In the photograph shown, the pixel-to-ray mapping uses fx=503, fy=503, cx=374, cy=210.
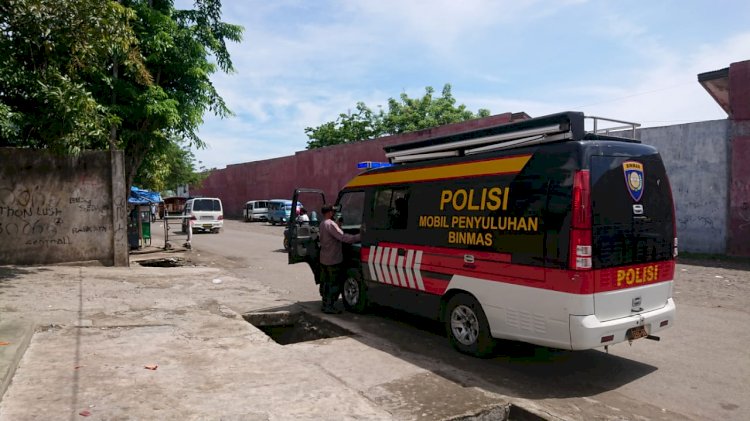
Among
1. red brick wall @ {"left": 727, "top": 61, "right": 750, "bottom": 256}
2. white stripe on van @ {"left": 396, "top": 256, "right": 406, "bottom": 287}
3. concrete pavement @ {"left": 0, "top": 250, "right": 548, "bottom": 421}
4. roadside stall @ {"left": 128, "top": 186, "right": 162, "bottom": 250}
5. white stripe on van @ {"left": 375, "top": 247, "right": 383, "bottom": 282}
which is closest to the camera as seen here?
concrete pavement @ {"left": 0, "top": 250, "right": 548, "bottom": 421}

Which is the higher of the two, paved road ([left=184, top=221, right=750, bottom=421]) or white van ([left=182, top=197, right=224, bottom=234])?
white van ([left=182, top=197, right=224, bottom=234])

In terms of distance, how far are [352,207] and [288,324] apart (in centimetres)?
209

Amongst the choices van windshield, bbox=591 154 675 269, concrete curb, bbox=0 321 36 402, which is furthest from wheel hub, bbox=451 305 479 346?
concrete curb, bbox=0 321 36 402

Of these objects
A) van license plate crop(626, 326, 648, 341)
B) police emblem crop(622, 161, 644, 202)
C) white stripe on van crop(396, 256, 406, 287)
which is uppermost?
police emblem crop(622, 161, 644, 202)

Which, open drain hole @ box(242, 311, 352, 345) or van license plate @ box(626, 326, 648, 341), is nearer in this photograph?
van license plate @ box(626, 326, 648, 341)

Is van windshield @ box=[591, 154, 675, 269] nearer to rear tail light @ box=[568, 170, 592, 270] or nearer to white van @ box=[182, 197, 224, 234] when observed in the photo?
rear tail light @ box=[568, 170, 592, 270]

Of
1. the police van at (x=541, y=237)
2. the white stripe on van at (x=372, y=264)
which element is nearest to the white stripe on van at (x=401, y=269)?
the police van at (x=541, y=237)

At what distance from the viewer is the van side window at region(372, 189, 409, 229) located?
6.53m

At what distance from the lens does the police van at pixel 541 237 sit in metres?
4.53

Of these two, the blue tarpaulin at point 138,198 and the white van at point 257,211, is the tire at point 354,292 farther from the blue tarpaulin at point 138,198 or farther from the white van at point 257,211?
the white van at point 257,211

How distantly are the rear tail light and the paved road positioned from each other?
4.04 ft

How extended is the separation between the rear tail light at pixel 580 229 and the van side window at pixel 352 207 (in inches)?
141

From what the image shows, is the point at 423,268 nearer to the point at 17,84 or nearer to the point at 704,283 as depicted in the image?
the point at 704,283

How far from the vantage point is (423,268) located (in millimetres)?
6145
